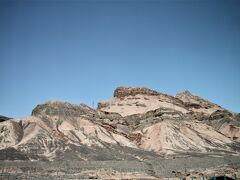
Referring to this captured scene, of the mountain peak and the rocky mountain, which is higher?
the mountain peak

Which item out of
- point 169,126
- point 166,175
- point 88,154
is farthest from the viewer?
point 169,126

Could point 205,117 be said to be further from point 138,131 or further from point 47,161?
point 47,161

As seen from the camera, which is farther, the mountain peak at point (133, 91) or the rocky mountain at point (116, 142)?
the mountain peak at point (133, 91)

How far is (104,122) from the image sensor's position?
83875 millimetres

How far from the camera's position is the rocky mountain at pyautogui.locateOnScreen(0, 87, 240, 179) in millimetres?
51688

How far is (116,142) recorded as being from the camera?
241 feet

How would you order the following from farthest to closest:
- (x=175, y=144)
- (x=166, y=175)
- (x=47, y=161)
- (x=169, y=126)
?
(x=169, y=126)
(x=175, y=144)
(x=47, y=161)
(x=166, y=175)

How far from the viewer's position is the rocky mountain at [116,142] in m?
51.7

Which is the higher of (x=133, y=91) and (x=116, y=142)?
(x=133, y=91)

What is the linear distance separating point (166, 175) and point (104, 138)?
25.5 meters

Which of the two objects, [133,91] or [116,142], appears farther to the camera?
[133,91]

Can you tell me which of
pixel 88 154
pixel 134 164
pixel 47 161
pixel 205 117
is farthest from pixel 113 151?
pixel 205 117

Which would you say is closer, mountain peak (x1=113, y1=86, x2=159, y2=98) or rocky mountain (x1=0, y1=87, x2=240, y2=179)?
rocky mountain (x1=0, y1=87, x2=240, y2=179)

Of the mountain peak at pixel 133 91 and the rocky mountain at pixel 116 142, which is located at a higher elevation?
the mountain peak at pixel 133 91
